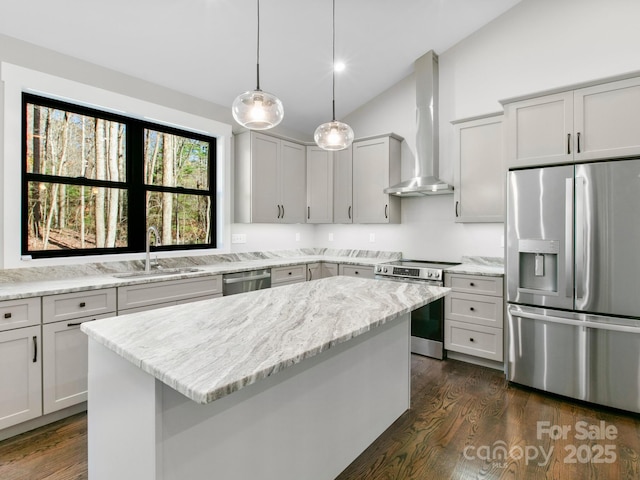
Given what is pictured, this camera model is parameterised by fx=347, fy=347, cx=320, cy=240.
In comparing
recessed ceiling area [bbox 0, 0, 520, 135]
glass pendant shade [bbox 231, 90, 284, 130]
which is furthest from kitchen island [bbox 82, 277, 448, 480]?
recessed ceiling area [bbox 0, 0, 520, 135]

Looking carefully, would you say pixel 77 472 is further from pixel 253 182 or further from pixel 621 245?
pixel 621 245

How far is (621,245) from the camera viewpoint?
243 centimetres

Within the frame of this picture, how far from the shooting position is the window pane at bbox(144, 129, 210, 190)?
11.3 ft

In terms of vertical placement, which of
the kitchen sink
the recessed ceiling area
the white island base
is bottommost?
the white island base

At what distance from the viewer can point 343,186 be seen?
4.44 metres

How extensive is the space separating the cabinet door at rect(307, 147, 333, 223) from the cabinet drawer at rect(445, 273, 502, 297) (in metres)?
1.73

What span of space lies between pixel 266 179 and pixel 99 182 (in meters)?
1.67

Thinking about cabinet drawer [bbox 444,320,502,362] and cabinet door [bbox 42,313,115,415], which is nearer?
cabinet door [bbox 42,313,115,415]

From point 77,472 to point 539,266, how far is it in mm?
3349

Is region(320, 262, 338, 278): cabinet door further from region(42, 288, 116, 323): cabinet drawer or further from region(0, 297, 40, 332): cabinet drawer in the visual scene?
region(0, 297, 40, 332): cabinet drawer

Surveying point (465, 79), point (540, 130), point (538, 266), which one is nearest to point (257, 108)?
point (540, 130)

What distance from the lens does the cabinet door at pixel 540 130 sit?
8.82 feet

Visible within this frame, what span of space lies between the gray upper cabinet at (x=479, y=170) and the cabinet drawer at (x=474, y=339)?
1.06 meters

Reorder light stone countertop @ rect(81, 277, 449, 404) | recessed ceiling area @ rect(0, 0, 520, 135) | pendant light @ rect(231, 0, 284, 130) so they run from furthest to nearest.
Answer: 1. recessed ceiling area @ rect(0, 0, 520, 135)
2. pendant light @ rect(231, 0, 284, 130)
3. light stone countertop @ rect(81, 277, 449, 404)
